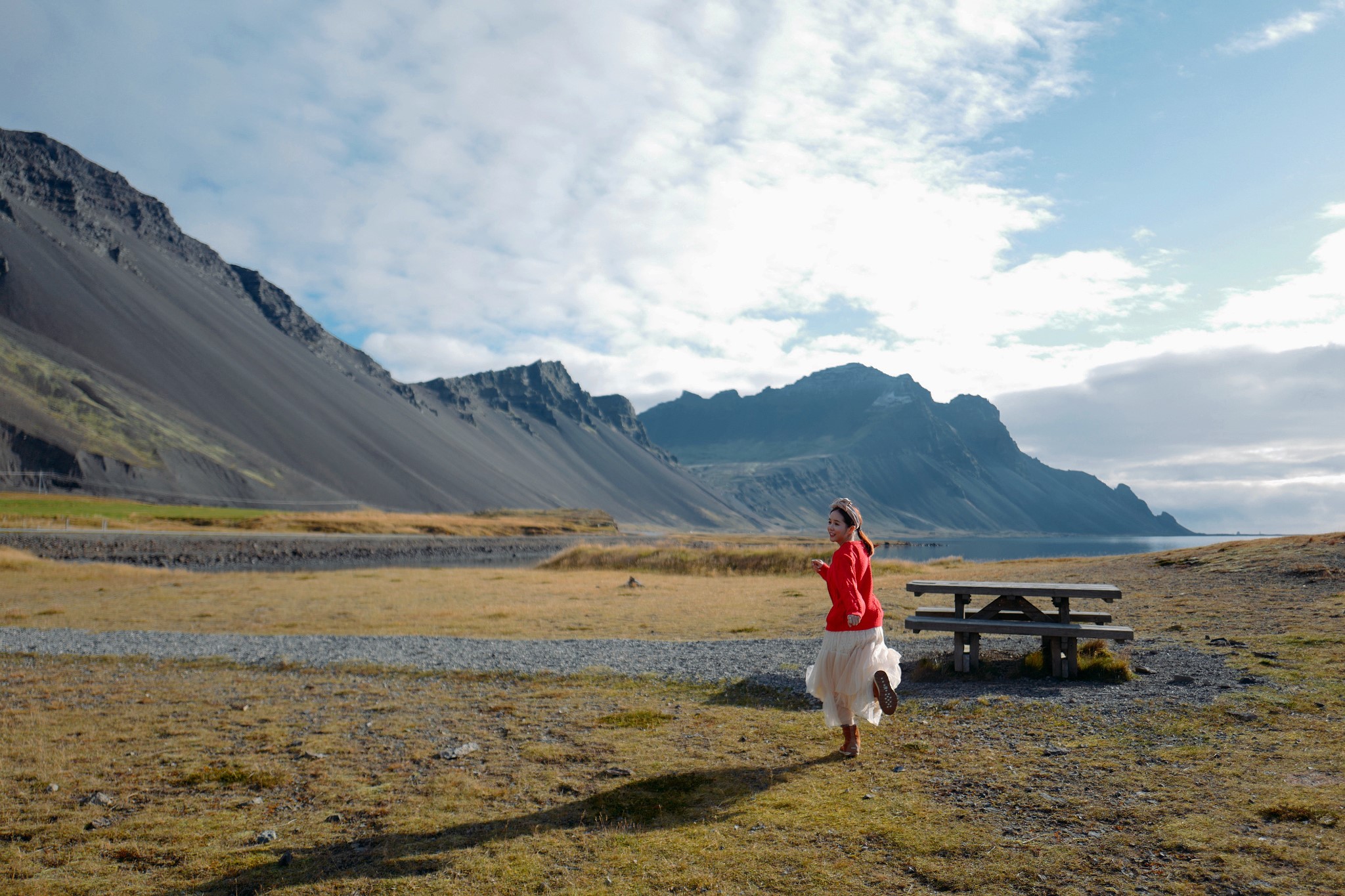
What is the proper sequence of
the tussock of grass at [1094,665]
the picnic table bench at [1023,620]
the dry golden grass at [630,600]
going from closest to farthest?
the tussock of grass at [1094,665]
the picnic table bench at [1023,620]
the dry golden grass at [630,600]

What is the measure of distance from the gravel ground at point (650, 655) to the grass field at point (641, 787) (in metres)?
0.64

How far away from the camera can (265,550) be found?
6481 centimetres

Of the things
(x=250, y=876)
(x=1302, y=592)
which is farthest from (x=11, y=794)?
(x=1302, y=592)

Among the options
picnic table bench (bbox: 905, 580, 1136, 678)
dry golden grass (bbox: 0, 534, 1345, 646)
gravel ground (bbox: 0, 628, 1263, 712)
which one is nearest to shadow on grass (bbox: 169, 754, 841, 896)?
gravel ground (bbox: 0, 628, 1263, 712)

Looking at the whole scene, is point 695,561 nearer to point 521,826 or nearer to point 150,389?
point 521,826

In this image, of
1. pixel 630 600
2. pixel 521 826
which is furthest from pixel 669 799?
pixel 630 600

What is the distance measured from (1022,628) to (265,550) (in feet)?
219

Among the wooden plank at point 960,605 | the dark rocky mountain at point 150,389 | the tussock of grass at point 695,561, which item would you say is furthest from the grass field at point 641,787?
the dark rocky mountain at point 150,389

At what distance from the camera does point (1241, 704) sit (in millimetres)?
9016

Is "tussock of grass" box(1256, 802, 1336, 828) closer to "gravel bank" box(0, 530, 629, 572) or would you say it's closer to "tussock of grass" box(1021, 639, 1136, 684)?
"tussock of grass" box(1021, 639, 1136, 684)

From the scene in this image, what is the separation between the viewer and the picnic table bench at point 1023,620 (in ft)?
36.9

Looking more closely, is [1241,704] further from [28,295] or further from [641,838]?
[28,295]

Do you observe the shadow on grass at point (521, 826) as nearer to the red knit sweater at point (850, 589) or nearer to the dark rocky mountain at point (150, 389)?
the red knit sweater at point (850, 589)

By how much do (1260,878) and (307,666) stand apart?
14.0 meters
